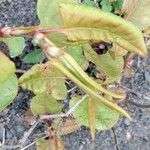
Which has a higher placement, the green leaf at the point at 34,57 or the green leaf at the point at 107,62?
the green leaf at the point at 107,62

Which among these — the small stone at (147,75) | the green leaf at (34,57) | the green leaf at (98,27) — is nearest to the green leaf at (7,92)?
the green leaf at (34,57)

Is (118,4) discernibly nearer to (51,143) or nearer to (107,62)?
(107,62)

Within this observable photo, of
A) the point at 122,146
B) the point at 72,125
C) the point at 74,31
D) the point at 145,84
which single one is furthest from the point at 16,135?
the point at 74,31

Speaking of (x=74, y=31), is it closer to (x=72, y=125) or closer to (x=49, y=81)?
(x=49, y=81)

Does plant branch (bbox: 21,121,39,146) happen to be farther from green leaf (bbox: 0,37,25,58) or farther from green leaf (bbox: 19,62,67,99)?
green leaf (bbox: 0,37,25,58)

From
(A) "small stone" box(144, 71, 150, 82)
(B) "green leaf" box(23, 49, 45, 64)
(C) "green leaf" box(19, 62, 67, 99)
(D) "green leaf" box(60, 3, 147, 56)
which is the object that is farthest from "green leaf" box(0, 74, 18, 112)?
(A) "small stone" box(144, 71, 150, 82)

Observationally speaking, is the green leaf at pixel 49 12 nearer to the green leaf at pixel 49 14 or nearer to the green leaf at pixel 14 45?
the green leaf at pixel 49 14

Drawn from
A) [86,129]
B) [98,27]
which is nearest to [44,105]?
[86,129]

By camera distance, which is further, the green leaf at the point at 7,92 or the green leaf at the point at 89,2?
the green leaf at the point at 89,2
